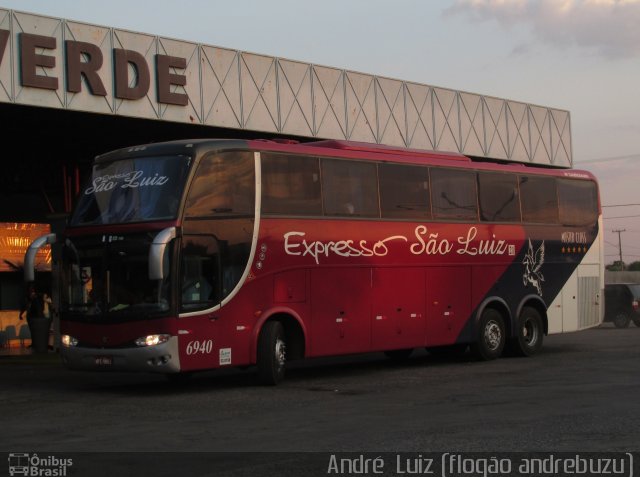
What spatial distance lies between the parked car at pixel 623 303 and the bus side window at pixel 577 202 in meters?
15.3

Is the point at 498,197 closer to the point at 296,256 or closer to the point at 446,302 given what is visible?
the point at 446,302

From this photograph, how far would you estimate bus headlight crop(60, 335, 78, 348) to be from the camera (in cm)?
1631

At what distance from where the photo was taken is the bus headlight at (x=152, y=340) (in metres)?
15.4

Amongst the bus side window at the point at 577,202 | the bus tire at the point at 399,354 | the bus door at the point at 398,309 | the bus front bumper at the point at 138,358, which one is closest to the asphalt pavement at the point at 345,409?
the bus front bumper at the point at 138,358

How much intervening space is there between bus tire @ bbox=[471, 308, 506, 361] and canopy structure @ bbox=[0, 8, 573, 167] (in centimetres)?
850

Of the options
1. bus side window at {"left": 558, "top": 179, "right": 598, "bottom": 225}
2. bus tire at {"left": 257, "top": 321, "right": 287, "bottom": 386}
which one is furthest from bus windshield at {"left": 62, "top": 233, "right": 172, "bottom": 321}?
bus side window at {"left": 558, "top": 179, "right": 598, "bottom": 225}

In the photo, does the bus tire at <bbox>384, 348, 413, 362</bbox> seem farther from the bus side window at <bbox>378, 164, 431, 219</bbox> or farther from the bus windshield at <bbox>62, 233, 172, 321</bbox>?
the bus windshield at <bbox>62, 233, 172, 321</bbox>

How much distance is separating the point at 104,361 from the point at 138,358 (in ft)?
1.98

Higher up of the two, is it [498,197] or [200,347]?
[498,197]

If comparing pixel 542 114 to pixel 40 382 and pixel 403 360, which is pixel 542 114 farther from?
pixel 40 382

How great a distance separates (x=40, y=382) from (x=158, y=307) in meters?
4.58

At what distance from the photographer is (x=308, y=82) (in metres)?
28.5

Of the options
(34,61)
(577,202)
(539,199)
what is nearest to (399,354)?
(539,199)

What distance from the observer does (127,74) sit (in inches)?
945
